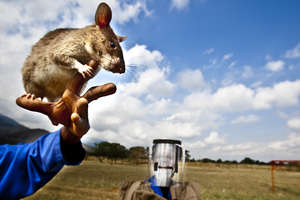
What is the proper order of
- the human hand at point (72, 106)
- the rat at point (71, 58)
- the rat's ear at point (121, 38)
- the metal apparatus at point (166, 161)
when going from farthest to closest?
the metal apparatus at point (166, 161) < the rat's ear at point (121, 38) < the rat at point (71, 58) < the human hand at point (72, 106)

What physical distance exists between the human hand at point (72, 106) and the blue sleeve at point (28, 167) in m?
0.08

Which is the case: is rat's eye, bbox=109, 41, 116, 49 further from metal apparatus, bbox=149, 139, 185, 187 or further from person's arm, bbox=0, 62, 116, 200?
metal apparatus, bbox=149, 139, 185, 187

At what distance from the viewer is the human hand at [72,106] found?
960mm

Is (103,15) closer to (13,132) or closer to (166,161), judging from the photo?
(13,132)

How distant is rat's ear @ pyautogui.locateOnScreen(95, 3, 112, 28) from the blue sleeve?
0.50 metres

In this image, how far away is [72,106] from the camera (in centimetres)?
103

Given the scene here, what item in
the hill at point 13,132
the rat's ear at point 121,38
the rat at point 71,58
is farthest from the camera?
the hill at point 13,132

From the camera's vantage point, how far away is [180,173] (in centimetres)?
391

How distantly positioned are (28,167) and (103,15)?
797 mm

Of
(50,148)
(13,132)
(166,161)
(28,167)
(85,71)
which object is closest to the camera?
(85,71)

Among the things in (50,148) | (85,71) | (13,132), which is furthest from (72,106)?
(13,132)

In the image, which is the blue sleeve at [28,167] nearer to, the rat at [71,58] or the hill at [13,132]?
the rat at [71,58]

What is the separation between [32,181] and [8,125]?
1.58m

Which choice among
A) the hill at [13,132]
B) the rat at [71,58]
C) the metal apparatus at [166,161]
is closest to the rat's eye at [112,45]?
the rat at [71,58]
